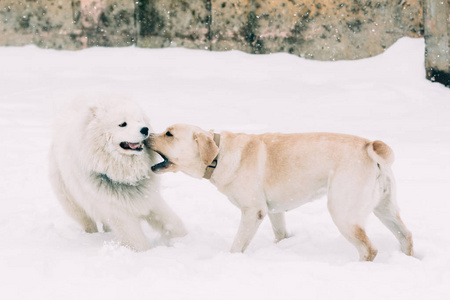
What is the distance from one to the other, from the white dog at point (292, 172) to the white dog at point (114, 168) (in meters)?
0.18

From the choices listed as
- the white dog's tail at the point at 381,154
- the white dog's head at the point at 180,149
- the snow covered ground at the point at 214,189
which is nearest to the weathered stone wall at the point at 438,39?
the snow covered ground at the point at 214,189

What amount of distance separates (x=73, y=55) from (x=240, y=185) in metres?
9.22

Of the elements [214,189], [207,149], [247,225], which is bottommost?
[214,189]

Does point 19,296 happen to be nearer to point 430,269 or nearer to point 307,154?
point 307,154

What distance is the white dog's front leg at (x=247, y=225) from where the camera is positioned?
3771mm

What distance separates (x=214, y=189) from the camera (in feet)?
17.7

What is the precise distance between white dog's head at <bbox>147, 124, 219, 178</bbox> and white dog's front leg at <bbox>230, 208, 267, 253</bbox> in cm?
44

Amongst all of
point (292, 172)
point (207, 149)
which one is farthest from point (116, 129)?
point (292, 172)

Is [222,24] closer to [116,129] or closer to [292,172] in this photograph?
[116,129]

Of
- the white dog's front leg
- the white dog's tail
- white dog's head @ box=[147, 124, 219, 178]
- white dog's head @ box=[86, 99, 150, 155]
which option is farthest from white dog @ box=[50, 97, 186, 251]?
the white dog's tail

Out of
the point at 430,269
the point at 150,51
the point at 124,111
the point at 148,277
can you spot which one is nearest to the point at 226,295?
the point at 148,277

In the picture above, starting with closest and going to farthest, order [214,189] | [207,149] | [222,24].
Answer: [207,149] < [214,189] < [222,24]

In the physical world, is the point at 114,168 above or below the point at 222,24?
above

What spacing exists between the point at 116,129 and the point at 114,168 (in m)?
0.29
